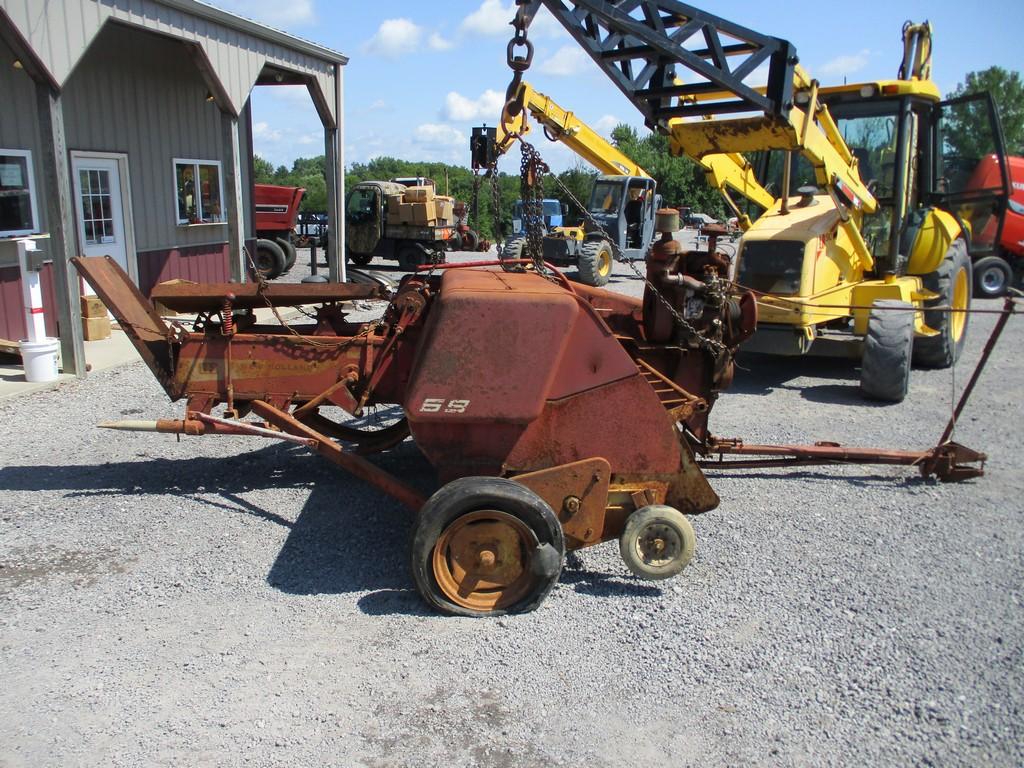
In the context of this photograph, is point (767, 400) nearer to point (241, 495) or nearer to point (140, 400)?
point (241, 495)

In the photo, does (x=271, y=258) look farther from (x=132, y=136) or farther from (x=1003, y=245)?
(x=1003, y=245)

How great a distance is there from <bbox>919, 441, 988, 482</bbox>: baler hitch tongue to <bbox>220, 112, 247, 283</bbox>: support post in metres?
8.02

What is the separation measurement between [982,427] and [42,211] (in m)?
9.91

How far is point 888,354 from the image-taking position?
7352 millimetres

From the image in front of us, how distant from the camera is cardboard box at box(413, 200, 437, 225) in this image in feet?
63.1

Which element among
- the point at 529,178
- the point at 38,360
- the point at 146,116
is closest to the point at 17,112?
the point at 146,116

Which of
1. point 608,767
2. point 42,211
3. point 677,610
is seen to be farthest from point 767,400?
point 42,211

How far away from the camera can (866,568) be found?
4.27 m

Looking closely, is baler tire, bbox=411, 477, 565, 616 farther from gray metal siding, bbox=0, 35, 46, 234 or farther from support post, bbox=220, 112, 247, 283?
support post, bbox=220, 112, 247, 283

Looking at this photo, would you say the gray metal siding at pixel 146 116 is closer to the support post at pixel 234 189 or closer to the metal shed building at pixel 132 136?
the metal shed building at pixel 132 136

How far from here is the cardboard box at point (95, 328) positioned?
9.55 meters

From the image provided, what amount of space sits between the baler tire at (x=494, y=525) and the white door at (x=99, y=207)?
8.53 metres

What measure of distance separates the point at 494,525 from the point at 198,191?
1082cm

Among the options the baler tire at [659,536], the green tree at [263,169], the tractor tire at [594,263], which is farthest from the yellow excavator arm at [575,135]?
the green tree at [263,169]
